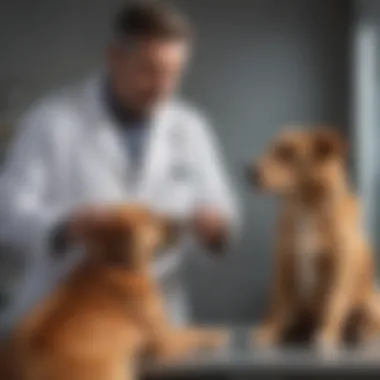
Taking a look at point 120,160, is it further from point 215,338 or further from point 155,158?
point 215,338

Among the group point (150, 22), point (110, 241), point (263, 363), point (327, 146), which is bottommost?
point (263, 363)

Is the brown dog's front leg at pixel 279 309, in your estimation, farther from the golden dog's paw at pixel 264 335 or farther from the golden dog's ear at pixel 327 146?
the golden dog's ear at pixel 327 146

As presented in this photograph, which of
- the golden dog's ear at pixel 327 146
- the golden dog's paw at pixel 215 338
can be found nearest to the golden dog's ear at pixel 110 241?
the golden dog's paw at pixel 215 338

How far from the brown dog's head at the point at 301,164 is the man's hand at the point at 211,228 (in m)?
0.05

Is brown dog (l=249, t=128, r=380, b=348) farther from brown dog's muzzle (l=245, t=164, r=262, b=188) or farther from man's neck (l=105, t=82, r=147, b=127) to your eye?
man's neck (l=105, t=82, r=147, b=127)

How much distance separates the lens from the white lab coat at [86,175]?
108 cm

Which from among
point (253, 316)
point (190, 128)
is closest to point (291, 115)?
point (190, 128)

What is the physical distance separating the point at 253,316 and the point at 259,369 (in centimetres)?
6

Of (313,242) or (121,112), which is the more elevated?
(121,112)

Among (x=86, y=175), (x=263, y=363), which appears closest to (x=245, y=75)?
(x=86, y=175)

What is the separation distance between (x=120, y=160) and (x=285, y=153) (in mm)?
175

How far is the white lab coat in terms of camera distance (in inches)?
42.5

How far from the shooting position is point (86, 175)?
108 cm

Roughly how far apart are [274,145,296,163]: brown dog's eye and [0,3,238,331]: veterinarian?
2.5 inches
